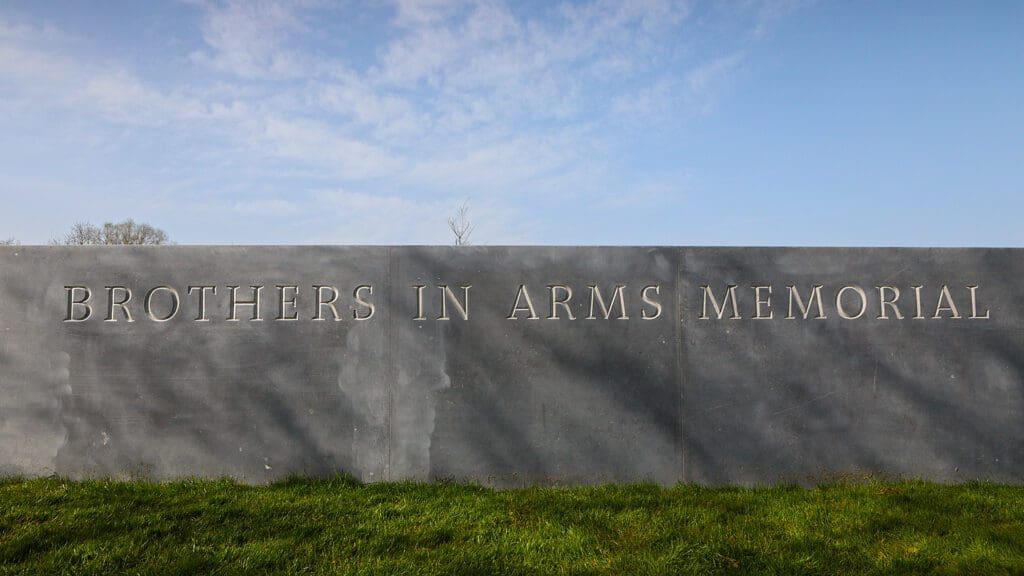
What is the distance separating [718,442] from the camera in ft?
17.4

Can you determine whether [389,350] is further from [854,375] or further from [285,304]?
[854,375]

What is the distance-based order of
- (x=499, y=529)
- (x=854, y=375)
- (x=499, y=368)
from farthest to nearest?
(x=854, y=375) < (x=499, y=368) < (x=499, y=529)

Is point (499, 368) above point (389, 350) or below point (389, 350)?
below

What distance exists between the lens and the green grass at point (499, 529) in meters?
3.47

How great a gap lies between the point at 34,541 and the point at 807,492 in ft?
15.3

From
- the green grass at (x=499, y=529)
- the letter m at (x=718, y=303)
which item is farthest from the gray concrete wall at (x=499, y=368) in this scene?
the green grass at (x=499, y=529)

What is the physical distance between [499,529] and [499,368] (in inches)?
57.7

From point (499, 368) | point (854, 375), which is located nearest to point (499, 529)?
point (499, 368)

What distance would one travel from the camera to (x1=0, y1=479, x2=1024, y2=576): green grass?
347 cm

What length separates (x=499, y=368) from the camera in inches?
208

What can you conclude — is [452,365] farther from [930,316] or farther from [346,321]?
[930,316]

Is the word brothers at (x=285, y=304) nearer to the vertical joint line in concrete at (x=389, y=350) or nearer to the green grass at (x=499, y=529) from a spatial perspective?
the vertical joint line in concrete at (x=389, y=350)

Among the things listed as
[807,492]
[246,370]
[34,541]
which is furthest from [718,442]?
[34,541]

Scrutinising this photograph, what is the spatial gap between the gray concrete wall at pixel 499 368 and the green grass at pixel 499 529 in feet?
0.91
